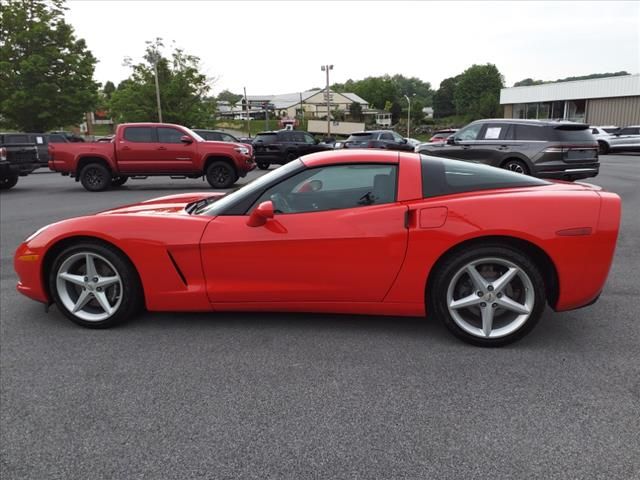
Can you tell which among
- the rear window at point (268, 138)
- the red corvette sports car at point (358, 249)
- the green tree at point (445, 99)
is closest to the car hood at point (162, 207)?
the red corvette sports car at point (358, 249)

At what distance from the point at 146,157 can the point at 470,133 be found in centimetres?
853

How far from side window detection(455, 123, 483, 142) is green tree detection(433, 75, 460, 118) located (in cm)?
13323

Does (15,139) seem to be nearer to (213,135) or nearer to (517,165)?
(213,135)

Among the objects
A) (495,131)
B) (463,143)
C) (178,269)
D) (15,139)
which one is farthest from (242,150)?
(178,269)

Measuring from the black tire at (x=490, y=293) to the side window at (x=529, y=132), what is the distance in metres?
8.44

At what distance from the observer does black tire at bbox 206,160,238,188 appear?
537 inches

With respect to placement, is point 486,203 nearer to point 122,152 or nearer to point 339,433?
point 339,433

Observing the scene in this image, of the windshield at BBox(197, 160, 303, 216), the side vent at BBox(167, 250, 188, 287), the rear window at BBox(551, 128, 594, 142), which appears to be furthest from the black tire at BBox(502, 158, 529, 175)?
the side vent at BBox(167, 250, 188, 287)

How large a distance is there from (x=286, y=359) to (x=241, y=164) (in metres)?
11.1

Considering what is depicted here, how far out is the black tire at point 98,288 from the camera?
3.63 m

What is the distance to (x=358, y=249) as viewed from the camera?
331 cm

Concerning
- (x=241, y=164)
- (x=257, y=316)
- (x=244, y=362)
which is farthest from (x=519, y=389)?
(x=241, y=164)

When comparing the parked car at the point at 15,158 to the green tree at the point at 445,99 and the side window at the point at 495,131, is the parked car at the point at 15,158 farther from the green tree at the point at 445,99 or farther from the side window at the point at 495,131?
the green tree at the point at 445,99

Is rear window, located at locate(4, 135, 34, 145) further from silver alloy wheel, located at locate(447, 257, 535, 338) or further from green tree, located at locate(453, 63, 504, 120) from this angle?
green tree, located at locate(453, 63, 504, 120)
